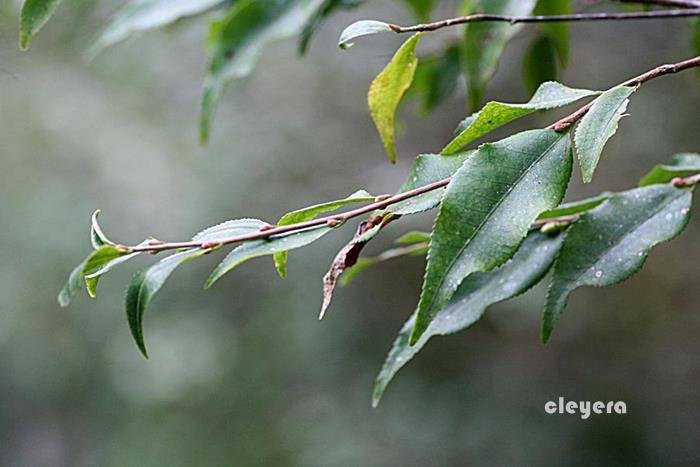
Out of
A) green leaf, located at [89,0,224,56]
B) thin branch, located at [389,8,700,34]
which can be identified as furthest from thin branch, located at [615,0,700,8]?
green leaf, located at [89,0,224,56]

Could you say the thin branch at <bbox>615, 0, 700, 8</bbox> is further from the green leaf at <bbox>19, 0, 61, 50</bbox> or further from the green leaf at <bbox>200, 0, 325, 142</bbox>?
the green leaf at <bbox>19, 0, 61, 50</bbox>

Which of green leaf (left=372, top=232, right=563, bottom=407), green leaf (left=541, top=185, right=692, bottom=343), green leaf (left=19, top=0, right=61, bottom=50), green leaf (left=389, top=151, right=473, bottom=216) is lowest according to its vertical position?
green leaf (left=372, top=232, right=563, bottom=407)

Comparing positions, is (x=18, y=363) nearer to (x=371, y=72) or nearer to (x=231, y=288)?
(x=231, y=288)

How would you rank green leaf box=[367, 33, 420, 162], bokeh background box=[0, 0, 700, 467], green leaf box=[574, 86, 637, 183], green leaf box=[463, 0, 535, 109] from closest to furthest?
1. green leaf box=[574, 86, 637, 183]
2. green leaf box=[367, 33, 420, 162]
3. green leaf box=[463, 0, 535, 109]
4. bokeh background box=[0, 0, 700, 467]

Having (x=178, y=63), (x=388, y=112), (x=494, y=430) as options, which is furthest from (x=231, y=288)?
(x=388, y=112)

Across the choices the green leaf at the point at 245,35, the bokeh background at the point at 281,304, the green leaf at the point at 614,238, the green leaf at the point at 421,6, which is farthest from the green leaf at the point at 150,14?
the bokeh background at the point at 281,304

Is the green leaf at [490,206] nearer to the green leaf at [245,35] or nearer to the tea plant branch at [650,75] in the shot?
the tea plant branch at [650,75]
